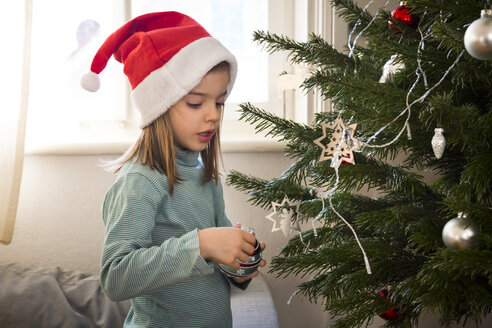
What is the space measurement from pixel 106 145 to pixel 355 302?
3.69 ft

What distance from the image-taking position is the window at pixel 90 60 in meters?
1.75

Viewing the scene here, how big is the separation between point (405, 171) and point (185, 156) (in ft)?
1.63

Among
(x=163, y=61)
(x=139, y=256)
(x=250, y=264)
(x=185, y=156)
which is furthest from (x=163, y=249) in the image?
(x=163, y=61)

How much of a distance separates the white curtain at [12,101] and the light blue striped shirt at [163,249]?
61 centimetres

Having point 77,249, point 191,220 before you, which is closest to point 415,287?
point 191,220

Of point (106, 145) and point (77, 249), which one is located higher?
point (106, 145)

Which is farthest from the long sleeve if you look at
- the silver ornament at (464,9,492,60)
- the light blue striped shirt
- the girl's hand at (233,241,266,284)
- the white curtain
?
the white curtain

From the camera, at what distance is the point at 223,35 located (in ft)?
6.04

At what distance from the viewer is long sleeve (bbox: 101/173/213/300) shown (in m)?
0.83

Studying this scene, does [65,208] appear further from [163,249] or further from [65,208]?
[163,249]

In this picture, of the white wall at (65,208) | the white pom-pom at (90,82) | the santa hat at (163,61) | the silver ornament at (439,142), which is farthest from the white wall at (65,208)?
the silver ornament at (439,142)

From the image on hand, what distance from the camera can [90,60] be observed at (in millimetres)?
1748

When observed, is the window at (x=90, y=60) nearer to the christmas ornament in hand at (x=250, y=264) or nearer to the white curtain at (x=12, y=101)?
the white curtain at (x=12, y=101)

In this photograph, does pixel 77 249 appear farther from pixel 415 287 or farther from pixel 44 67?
pixel 415 287
